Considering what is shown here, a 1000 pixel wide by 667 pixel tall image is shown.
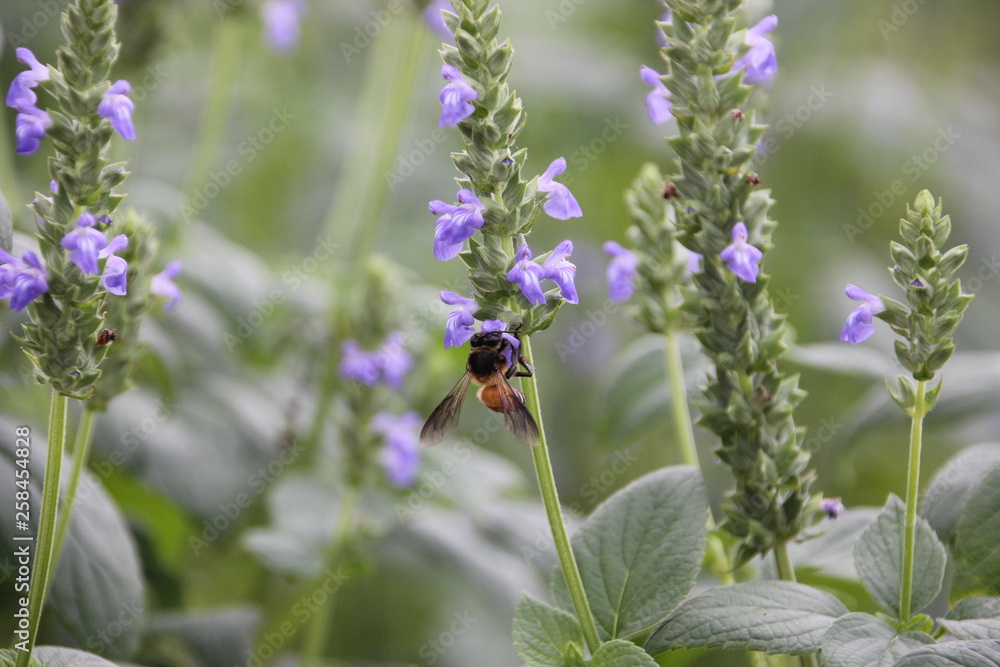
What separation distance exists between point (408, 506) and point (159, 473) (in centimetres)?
82

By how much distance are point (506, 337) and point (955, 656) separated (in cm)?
72

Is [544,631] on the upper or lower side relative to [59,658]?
upper

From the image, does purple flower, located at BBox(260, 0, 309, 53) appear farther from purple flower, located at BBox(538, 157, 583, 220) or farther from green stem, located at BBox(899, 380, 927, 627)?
green stem, located at BBox(899, 380, 927, 627)

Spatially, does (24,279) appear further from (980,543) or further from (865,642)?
(980,543)

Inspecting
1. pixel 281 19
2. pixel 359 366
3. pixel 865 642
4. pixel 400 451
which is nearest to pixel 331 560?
pixel 400 451

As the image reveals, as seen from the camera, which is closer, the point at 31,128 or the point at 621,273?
the point at 31,128

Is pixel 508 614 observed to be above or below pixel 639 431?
below

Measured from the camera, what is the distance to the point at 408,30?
2828 millimetres

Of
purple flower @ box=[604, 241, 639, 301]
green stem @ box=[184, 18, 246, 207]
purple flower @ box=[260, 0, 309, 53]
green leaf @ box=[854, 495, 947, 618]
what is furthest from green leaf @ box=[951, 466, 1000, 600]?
purple flower @ box=[260, 0, 309, 53]

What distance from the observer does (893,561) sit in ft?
4.34

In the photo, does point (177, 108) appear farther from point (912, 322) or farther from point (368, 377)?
point (912, 322)

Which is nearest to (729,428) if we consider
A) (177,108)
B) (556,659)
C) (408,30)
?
(556,659)

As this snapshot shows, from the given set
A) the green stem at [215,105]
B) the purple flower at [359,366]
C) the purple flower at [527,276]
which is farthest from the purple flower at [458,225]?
the green stem at [215,105]

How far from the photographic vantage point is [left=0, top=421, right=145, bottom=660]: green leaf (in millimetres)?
1516
